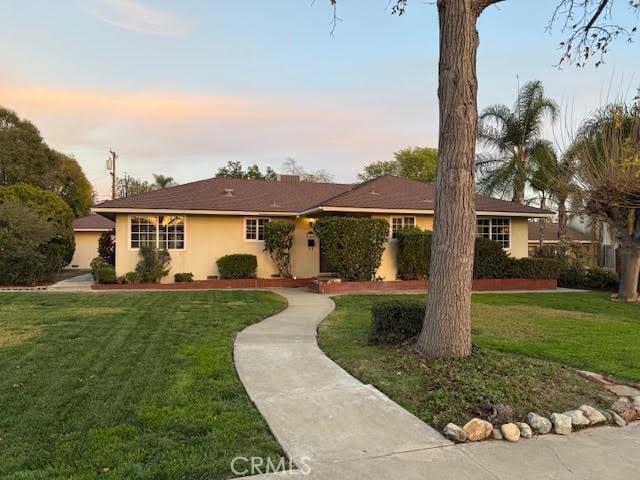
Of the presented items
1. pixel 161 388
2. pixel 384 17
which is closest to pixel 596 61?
pixel 384 17

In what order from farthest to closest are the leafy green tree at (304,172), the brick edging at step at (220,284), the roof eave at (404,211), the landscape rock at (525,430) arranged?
the leafy green tree at (304,172), the roof eave at (404,211), the brick edging at step at (220,284), the landscape rock at (525,430)

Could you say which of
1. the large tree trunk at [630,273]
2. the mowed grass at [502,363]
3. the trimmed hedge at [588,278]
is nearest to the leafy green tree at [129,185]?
the trimmed hedge at [588,278]

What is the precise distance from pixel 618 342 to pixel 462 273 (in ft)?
12.3

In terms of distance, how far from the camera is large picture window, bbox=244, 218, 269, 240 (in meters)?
17.4

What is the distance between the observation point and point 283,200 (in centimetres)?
1880

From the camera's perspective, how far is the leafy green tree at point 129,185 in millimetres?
51625

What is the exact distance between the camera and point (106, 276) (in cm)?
1533

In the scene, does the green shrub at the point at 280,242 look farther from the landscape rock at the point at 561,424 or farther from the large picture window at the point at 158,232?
the landscape rock at the point at 561,424

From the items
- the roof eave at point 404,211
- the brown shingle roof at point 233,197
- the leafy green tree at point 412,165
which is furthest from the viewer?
the leafy green tree at point 412,165

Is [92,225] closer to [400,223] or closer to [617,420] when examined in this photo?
[400,223]

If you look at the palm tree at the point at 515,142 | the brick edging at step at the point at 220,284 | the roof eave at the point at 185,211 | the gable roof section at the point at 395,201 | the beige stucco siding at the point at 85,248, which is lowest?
the brick edging at step at the point at 220,284

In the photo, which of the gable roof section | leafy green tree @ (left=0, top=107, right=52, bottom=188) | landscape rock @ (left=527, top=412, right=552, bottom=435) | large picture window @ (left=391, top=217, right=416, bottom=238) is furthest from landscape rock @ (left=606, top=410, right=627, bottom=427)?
leafy green tree @ (left=0, top=107, right=52, bottom=188)

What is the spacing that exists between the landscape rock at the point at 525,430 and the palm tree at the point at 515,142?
1943 centimetres

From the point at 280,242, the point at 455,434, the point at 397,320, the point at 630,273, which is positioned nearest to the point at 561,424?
the point at 455,434
